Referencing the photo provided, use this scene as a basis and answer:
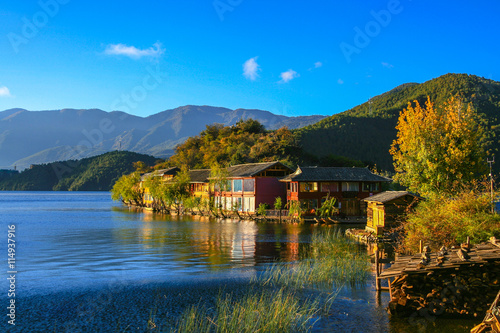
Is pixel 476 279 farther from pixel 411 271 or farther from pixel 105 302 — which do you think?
pixel 105 302

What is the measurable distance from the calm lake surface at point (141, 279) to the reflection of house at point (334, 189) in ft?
52.4

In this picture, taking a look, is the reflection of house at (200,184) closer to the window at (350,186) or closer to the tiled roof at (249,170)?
the tiled roof at (249,170)

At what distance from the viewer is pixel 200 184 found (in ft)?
272

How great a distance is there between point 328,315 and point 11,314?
1265 cm

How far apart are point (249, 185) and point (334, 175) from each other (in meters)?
13.5

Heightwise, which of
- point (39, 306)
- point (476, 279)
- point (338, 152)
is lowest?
point (39, 306)

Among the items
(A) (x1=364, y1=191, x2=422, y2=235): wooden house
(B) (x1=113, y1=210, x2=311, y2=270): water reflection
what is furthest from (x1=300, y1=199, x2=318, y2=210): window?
(A) (x1=364, y1=191, x2=422, y2=235): wooden house

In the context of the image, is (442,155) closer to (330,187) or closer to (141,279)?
(330,187)

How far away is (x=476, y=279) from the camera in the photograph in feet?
53.9

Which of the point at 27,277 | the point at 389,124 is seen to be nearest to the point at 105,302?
the point at 27,277

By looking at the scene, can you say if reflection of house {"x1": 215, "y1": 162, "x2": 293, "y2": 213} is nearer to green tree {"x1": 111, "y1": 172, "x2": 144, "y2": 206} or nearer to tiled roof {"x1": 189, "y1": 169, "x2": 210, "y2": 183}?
tiled roof {"x1": 189, "y1": 169, "x2": 210, "y2": 183}

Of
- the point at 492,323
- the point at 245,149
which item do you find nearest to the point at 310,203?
the point at 245,149

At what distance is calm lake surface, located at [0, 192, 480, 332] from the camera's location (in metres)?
16.4

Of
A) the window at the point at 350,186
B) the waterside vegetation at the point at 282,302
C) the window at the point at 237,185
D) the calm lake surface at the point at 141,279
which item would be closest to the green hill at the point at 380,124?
the window at the point at 237,185
